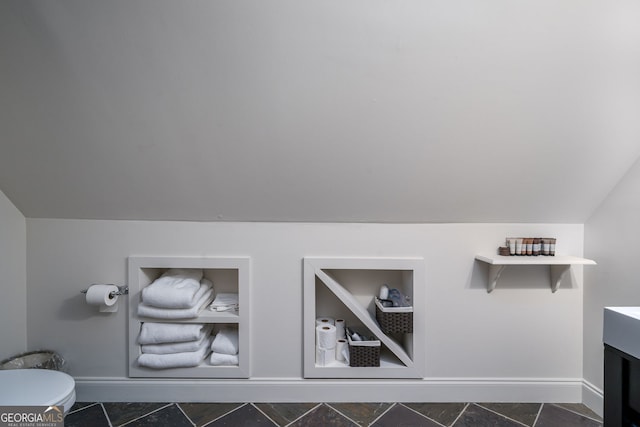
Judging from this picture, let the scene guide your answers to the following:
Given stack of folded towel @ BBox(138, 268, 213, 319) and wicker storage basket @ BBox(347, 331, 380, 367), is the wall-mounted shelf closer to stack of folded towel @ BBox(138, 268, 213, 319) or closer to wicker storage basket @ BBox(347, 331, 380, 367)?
wicker storage basket @ BBox(347, 331, 380, 367)

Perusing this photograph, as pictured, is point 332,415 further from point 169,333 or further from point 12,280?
point 12,280

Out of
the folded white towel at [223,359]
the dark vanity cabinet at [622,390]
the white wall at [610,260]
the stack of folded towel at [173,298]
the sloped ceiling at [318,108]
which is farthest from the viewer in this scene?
the folded white towel at [223,359]

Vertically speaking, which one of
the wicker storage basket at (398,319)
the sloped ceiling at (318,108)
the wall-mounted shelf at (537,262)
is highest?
the sloped ceiling at (318,108)

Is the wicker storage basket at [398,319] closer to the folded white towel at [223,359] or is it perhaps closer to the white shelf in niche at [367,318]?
the white shelf in niche at [367,318]

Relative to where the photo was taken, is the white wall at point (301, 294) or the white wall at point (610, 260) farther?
the white wall at point (301, 294)

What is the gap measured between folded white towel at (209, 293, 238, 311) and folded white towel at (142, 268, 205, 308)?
12cm

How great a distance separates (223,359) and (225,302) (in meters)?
0.28

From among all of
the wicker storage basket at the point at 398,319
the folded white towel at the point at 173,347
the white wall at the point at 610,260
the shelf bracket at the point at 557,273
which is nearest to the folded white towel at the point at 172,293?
the folded white towel at the point at 173,347

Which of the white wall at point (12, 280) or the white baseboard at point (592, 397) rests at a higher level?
the white wall at point (12, 280)

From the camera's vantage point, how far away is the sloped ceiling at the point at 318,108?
95 centimetres

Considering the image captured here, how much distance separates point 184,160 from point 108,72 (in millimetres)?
392

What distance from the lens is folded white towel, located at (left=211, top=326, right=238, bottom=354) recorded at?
148 centimetres

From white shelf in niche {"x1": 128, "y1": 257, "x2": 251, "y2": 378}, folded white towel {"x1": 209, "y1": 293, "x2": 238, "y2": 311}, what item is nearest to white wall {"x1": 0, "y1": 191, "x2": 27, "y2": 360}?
white shelf in niche {"x1": 128, "y1": 257, "x2": 251, "y2": 378}

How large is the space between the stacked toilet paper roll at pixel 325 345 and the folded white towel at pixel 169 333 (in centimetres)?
60
